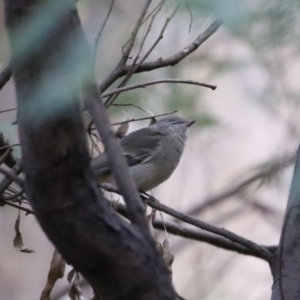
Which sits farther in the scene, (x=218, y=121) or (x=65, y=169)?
(x=218, y=121)

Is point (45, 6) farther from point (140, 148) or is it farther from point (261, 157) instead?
point (261, 157)

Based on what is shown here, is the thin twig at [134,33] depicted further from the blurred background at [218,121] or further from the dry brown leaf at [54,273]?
the dry brown leaf at [54,273]

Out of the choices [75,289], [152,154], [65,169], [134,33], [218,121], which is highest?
[152,154]

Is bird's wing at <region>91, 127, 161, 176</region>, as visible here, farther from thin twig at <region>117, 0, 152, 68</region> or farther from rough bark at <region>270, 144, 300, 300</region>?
rough bark at <region>270, 144, 300, 300</region>

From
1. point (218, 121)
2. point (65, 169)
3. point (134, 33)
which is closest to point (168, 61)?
point (134, 33)

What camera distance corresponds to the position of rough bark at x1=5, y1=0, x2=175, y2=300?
109 centimetres

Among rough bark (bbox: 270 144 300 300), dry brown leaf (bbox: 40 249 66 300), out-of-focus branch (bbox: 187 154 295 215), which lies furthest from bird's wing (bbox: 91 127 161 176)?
rough bark (bbox: 270 144 300 300)

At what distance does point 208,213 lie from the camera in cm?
500

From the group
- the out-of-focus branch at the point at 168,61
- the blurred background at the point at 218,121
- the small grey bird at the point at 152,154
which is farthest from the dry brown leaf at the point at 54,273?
the small grey bird at the point at 152,154

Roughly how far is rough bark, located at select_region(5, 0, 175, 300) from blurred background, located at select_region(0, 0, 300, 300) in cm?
26

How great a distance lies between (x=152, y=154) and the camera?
12.8ft

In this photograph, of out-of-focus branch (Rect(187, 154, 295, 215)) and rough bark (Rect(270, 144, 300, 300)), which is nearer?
rough bark (Rect(270, 144, 300, 300))

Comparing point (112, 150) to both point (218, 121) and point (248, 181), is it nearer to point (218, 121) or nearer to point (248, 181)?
point (218, 121)

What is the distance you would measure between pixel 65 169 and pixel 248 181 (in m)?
2.83
